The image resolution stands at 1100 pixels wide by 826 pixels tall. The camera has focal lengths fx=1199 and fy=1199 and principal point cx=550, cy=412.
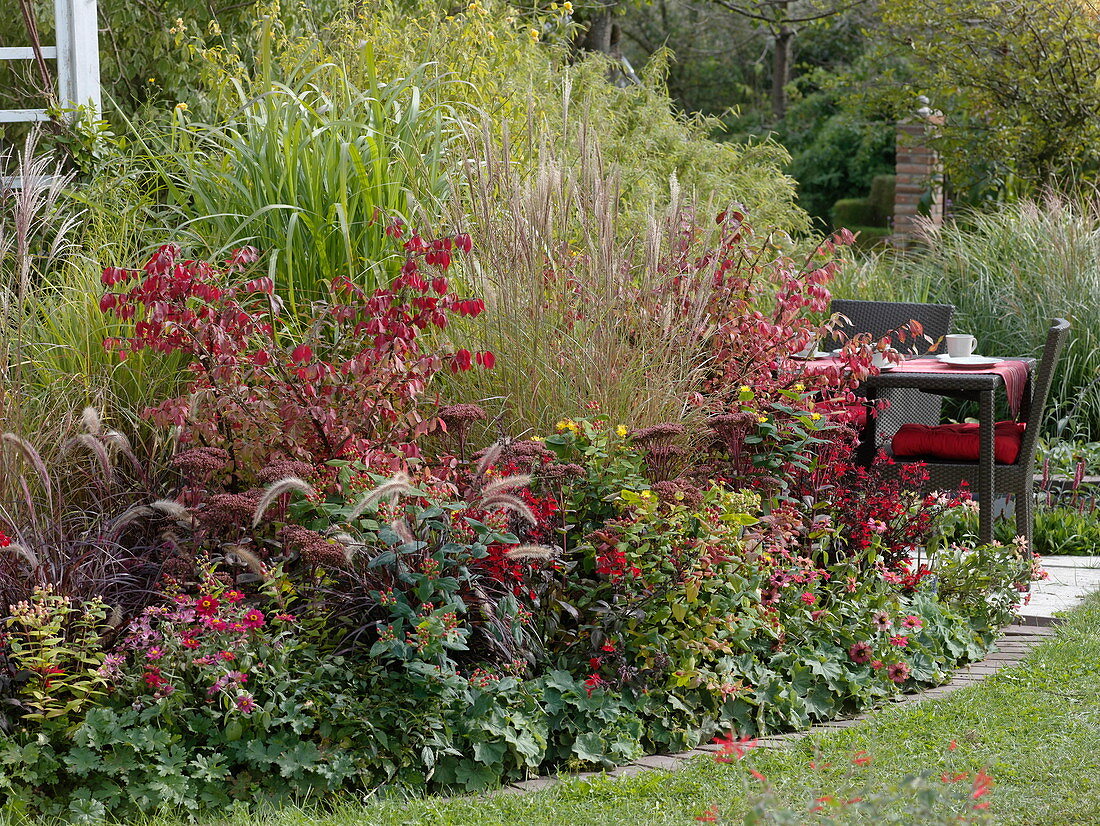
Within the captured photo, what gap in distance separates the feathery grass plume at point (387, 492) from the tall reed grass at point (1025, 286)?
4.64 m

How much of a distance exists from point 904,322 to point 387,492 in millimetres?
3938

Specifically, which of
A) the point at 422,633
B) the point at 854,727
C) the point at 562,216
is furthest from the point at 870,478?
the point at 422,633

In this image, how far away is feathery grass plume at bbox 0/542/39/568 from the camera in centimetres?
274

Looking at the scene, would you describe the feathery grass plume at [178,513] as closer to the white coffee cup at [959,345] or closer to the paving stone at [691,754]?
the paving stone at [691,754]

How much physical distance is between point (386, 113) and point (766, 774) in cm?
307

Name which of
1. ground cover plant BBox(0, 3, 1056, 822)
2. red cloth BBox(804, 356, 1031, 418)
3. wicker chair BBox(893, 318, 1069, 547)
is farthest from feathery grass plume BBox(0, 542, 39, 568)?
wicker chair BBox(893, 318, 1069, 547)

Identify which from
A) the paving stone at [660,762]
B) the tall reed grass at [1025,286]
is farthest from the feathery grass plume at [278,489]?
the tall reed grass at [1025,286]

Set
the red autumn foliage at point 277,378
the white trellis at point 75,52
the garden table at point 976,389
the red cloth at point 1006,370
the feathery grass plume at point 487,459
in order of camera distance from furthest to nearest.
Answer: the white trellis at point 75,52
the red cloth at point 1006,370
the garden table at point 976,389
the red autumn foliage at point 277,378
the feathery grass plume at point 487,459

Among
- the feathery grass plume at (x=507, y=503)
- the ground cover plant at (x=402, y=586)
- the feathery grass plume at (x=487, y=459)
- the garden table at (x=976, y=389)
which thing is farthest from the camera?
the garden table at (x=976, y=389)

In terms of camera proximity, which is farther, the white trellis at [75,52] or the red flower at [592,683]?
the white trellis at [75,52]

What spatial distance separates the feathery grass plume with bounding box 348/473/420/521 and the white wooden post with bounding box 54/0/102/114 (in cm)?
407

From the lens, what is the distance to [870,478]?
4.11m

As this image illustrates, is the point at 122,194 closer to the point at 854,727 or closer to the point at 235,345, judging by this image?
the point at 235,345

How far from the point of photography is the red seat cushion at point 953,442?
5.00 metres
